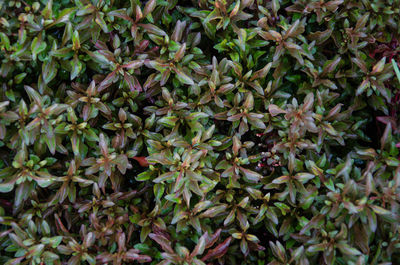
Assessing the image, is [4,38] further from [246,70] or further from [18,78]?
[246,70]

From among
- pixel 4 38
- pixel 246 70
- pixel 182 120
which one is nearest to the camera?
pixel 4 38

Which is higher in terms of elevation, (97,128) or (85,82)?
(85,82)

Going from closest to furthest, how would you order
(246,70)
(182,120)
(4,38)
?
(4,38) → (182,120) → (246,70)

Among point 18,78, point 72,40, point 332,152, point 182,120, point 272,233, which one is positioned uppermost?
point 72,40

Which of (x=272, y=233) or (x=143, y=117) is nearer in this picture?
(x=272, y=233)

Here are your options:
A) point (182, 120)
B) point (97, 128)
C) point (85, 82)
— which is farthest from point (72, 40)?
point (182, 120)

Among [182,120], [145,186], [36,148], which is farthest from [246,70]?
[36,148]
